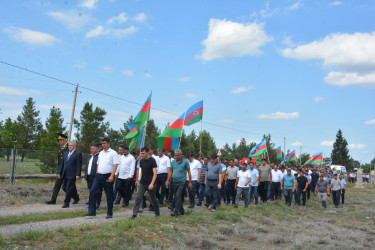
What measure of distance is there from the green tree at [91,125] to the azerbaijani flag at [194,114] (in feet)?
80.9

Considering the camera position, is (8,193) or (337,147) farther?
(337,147)

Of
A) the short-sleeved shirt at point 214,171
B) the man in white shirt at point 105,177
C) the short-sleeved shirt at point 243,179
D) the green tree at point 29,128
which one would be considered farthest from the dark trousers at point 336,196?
the green tree at point 29,128

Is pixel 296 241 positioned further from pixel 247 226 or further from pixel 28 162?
pixel 28 162

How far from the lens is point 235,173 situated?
1479 cm

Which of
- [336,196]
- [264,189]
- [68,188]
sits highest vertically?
[264,189]

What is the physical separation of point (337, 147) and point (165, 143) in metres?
80.0

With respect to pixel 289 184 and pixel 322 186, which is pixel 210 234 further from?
pixel 322 186

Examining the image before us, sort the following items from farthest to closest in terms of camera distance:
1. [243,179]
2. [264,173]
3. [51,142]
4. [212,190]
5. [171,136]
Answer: [51,142], [264,173], [171,136], [243,179], [212,190]

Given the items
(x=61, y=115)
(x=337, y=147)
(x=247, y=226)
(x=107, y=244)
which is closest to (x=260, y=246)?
(x=247, y=226)

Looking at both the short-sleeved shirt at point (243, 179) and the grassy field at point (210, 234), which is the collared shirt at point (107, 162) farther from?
the short-sleeved shirt at point (243, 179)

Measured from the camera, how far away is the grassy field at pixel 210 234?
6.51m

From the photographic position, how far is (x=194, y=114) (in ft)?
53.7

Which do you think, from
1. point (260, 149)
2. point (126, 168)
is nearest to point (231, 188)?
point (126, 168)

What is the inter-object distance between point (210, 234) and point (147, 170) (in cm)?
214
